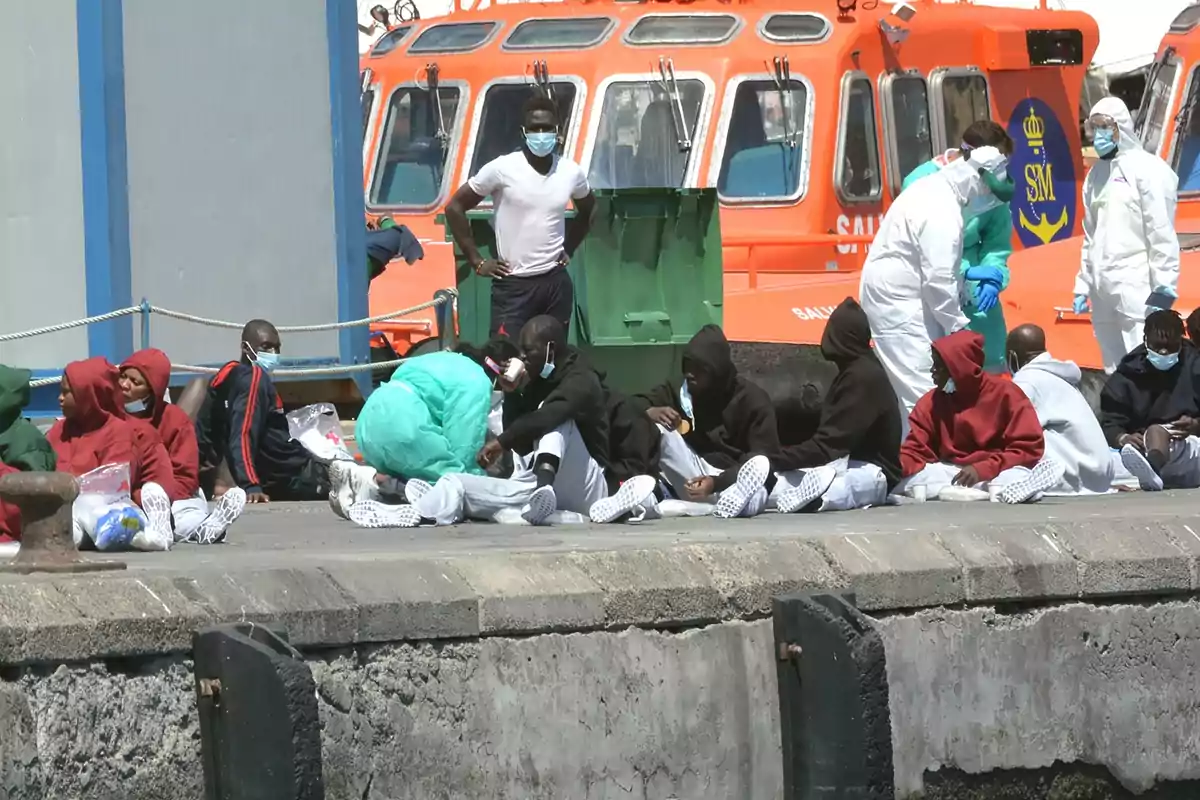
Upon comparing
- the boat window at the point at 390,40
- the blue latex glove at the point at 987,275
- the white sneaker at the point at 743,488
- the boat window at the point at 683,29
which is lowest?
the white sneaker at the point at 743,488

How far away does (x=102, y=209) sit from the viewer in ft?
35.2

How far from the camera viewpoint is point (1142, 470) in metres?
10.8

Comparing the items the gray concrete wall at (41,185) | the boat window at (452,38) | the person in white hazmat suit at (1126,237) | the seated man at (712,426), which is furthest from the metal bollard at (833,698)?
the boat window at (452,38)

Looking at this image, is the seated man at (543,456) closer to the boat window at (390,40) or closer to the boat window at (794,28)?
the boat window at (794,28)

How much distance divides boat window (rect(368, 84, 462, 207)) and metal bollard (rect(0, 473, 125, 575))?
9006 millimetres

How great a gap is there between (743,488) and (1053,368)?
1937mm

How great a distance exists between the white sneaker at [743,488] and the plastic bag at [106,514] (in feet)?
7.01

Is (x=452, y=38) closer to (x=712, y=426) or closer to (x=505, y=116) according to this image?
(x=505, y=116)

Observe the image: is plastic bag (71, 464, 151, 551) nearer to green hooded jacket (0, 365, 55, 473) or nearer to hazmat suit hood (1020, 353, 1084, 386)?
green hooded jacket (0, 365, 55, 473)

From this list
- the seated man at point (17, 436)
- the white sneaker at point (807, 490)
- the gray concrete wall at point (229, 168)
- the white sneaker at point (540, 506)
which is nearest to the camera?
the seated man at point (17, 436)

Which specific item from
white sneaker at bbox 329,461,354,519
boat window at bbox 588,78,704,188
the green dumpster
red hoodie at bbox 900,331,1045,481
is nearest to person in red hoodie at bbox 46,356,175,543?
white sneaker at bbox 329,461,354,519

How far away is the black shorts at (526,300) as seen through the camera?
11.2 metres

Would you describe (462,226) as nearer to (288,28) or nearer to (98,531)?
(288,28)

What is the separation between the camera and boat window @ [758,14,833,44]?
50.9ft
